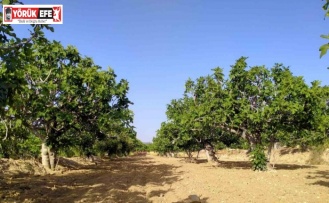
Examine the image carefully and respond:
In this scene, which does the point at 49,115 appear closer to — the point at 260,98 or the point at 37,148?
the point at 37,148

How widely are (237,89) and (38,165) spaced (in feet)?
59.2

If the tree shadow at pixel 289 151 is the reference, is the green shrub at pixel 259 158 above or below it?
above

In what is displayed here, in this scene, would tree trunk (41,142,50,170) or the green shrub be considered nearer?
the green shrub

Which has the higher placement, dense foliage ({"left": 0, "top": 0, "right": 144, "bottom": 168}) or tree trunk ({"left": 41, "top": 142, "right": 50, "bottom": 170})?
dense foliage ({"left": 0, "top": 0, "right": 144, "bottom": 168})

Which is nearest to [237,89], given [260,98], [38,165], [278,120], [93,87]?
[260,98]

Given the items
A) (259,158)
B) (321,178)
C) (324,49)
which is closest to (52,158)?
(259,158)

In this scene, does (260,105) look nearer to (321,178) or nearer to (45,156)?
(321,178)

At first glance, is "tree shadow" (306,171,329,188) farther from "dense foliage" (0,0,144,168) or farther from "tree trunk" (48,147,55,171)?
"tree trunk" (48,147,55,171)

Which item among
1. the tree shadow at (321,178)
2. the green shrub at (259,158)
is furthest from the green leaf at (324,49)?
the green shrub at (259,158)

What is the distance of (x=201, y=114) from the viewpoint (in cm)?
2859

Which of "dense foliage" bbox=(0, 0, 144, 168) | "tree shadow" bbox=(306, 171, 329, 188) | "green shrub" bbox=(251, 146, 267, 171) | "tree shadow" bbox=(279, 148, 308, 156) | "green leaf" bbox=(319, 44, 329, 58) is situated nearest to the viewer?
"green leaf" bbox=(319, 44, 329, 58)

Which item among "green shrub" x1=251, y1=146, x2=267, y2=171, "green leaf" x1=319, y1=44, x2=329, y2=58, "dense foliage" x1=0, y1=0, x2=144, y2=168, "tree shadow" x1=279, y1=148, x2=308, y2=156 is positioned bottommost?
"tree shadow" x1=279, y1=148, x2=308, y2=156

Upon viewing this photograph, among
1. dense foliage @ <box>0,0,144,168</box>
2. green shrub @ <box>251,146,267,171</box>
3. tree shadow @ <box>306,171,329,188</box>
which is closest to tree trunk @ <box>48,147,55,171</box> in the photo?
dense foliage @ <box>0,0,144,168</box>

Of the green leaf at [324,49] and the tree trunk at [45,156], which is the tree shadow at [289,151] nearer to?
the tree trunk at [45,156]
